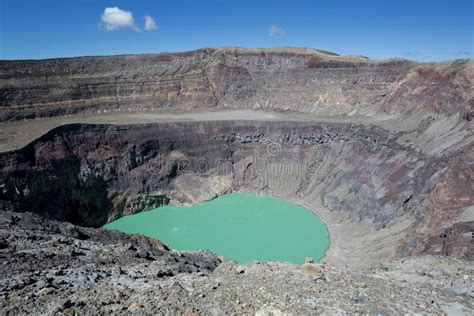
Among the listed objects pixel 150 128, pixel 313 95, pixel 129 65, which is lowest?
pixel 150 128

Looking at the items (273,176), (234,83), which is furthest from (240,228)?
(234,83)

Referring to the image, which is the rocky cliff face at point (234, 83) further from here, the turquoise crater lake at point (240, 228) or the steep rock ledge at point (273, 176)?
the turquoise crater lake at point (240, 228)

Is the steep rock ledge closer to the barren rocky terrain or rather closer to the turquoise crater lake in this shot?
the barren rocky terrain

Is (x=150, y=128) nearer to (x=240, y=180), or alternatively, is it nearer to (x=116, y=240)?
(x=240, y=180)

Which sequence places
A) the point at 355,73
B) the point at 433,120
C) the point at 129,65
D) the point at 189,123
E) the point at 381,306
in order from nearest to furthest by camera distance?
the point at 381,306 → the point at 433,120 → the point at 189,123 → the point at 355,73 → the point at 129,65

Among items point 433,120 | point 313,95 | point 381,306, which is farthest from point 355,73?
point 381,306

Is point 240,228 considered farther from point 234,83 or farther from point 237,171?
point 234,83

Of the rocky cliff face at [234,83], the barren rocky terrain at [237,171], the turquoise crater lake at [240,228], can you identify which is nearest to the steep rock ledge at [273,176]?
the barren rocky terrain at [237,171]
